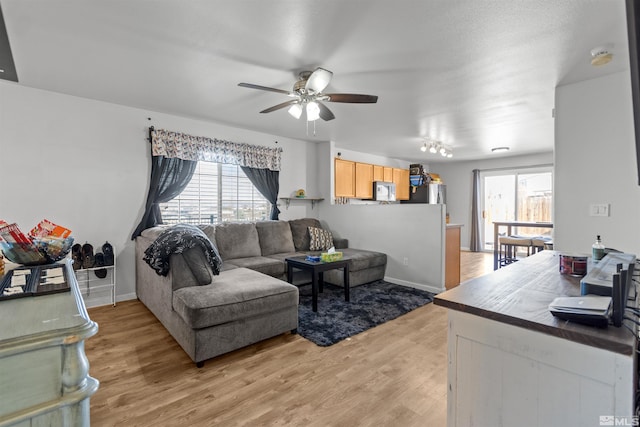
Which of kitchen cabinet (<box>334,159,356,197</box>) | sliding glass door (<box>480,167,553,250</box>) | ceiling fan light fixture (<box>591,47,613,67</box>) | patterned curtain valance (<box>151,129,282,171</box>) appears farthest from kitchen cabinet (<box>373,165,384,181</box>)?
ceiling fan light fixture (<box>591,47,613,67</box>)

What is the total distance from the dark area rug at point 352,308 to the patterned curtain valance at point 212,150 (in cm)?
217

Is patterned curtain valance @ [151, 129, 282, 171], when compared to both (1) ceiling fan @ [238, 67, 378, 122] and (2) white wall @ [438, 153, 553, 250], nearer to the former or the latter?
(1) ceiling fan @ [238, 67, 378, 122]

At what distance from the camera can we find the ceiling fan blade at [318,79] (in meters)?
2.25

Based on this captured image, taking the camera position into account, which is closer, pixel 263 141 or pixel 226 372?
pixel 226 372

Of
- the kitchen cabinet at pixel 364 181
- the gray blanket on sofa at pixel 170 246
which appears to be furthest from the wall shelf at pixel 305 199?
the gray blanket on sofa at pixel 170 246

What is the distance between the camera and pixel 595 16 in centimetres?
180

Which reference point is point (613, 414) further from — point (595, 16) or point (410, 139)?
point (410, 139)

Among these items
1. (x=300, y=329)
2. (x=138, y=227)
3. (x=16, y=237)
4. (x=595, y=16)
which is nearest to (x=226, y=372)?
(x=300, y=329)

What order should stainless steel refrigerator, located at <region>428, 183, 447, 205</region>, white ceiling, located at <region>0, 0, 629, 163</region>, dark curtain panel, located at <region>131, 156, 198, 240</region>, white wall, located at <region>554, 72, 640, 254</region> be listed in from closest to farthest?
white ceiling, located at <region>0, 0, 629, 163</region> → white wall, located at <region>554, 72, 640, 254</region> → dark curtain panel, located at <region>131, 156, 198, 240</region> → stainless steel refrigerator, located at <region>428, 183, 447, 205</region>

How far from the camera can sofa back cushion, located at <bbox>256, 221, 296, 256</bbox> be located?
14.5 ft

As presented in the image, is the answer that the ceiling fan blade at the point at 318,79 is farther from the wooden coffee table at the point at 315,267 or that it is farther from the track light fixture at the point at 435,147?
the track light fixture at the point at 435,147

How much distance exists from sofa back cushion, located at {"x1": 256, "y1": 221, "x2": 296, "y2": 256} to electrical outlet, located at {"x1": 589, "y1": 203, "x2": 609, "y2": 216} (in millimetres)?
3609

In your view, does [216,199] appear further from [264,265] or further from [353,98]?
[353,98]

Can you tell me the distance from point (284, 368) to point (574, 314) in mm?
1844
